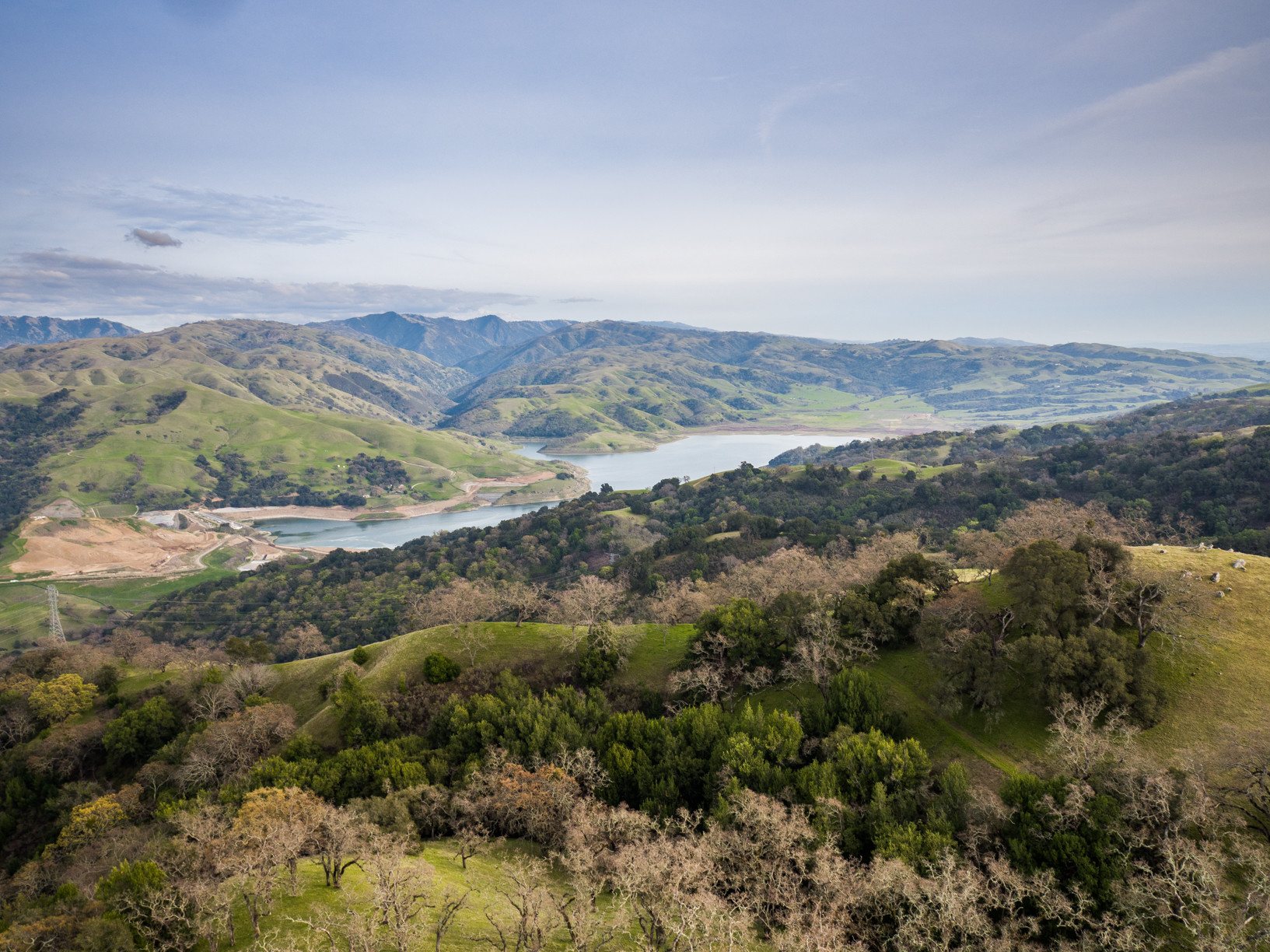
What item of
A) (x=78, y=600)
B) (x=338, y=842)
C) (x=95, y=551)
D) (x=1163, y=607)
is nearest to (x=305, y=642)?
(x=338, y=842)

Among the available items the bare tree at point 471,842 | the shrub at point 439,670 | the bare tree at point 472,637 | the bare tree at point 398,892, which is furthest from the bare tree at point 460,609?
the bare tree at point 398,892

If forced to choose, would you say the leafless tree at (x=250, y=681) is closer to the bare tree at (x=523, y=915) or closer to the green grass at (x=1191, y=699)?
the bare tree at (x=523, y=915)

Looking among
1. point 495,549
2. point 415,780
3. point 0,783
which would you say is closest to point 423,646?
point 415,780

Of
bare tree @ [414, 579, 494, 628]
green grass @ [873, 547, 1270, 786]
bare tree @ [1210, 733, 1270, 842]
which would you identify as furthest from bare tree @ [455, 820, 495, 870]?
bare tree @ [1210, 733, 1270, 842]

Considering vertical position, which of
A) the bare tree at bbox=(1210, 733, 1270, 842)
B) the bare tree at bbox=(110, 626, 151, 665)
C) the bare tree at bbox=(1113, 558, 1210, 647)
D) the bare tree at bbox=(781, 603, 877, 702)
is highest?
the bare tree at bbox=(1113, 558, 1210, 647)

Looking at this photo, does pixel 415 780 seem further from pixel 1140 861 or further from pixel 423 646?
pixel 1140 861

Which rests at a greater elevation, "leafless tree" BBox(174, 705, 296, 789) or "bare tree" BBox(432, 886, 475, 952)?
"bare tree" BBox(432, 886, 475, 952)

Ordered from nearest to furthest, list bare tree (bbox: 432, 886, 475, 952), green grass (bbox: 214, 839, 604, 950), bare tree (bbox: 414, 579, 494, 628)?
1. bare tree (bbox: 432, 886, 475, 952)
2. green grass (bbox: 214, 839, 604, 950)
3. bare tree (bbox: 414, 579, 494, 628)

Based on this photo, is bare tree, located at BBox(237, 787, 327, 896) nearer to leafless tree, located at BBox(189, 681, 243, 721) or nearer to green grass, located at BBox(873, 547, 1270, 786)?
leafless tree, located at BBox(189, 681, 243, 721)

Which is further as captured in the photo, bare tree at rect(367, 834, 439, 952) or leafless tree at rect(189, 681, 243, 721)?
leafless tree at rect(189, 681, 243, 721)
